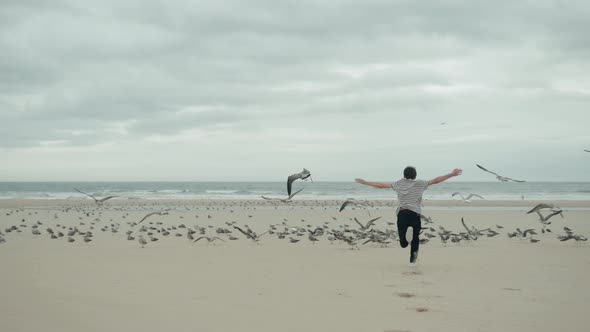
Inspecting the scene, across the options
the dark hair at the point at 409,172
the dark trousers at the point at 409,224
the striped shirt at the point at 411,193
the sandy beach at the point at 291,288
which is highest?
the dark hair at the point at 409,172

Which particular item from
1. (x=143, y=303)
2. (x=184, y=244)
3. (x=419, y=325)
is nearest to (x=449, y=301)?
(x=419, y=325)

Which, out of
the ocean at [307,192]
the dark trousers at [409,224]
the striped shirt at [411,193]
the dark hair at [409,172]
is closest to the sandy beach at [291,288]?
the dark trousers at [409,224]

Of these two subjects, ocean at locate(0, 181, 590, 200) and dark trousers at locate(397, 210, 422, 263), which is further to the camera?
ocean at locate(0, 181, 590, 200)

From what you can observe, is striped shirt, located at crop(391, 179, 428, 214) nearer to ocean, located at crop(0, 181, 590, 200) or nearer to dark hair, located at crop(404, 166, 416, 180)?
dark hair, located at crop(404, 166, 416, 180)

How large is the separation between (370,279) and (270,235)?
9205mm

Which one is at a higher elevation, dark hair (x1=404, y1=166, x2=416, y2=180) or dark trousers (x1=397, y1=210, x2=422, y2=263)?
dark hair (x1=404, y1=166, x2=416, y2=180)

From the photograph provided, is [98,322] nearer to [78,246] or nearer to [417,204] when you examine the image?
[417,204]

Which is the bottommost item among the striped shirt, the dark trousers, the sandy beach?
the sandy beach

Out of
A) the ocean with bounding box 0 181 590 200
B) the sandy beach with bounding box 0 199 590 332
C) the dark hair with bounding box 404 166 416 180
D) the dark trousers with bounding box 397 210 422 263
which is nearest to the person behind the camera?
the sandy beach with bounding box 0 199 590 332

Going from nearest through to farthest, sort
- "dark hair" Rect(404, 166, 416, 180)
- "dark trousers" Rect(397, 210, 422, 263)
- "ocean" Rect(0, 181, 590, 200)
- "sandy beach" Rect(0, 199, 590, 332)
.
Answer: "sandy beach" Rect(0, 199, 590, 332), "dark trousers" Rect(397, 210, 422, 263), "dark hair" Rect(404, 166, 416, 180), "ocean" Rect(0, 181, 590, 200)

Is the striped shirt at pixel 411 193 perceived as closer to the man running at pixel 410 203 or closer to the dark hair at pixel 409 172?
the man running at pixel 410 203

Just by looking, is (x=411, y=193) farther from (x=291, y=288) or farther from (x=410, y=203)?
(x=291, y=288)

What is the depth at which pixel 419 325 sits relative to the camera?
6.39 m

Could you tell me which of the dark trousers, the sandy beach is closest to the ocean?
the sandy beach
